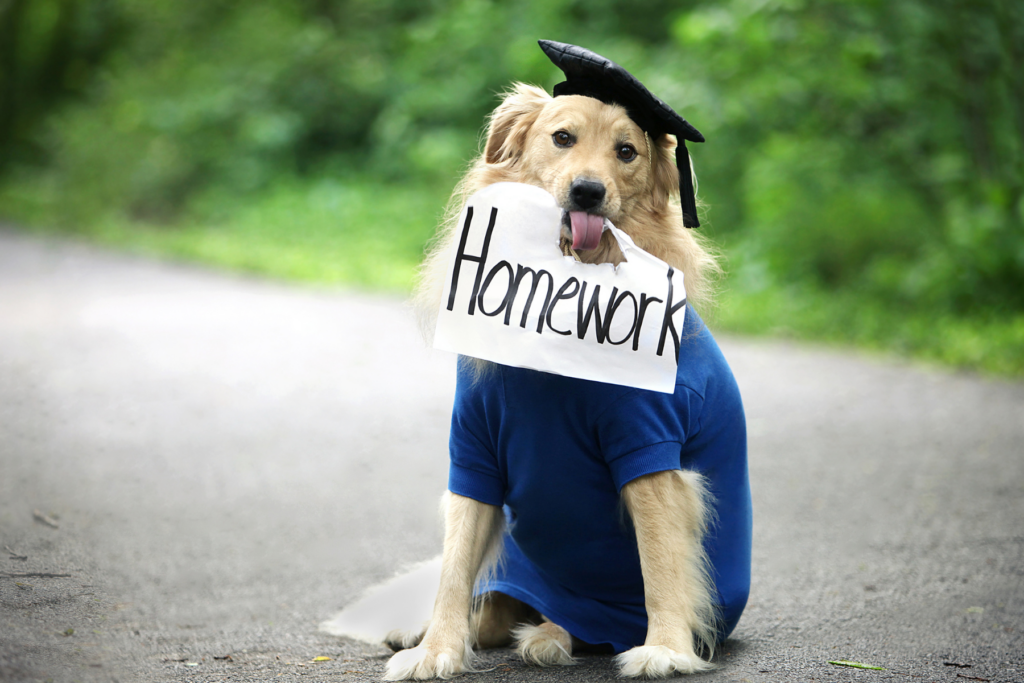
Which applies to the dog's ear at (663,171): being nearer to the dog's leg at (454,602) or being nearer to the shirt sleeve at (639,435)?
the shirt sleeve at (639,435)

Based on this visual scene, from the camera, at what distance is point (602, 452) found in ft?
8.46

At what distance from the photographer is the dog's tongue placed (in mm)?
2545

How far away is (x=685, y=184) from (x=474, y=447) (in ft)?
3.13

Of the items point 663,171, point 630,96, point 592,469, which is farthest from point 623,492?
point 630,96

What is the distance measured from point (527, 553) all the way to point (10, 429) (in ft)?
12.8

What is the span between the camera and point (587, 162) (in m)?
2.61

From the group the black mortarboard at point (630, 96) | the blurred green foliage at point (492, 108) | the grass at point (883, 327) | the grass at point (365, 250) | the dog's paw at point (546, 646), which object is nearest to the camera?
the black mortarboard at point (630, 96)

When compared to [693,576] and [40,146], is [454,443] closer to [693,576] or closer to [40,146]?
[693,576]

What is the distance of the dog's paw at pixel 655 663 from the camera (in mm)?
2500

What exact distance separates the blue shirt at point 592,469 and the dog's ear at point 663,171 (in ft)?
1.21

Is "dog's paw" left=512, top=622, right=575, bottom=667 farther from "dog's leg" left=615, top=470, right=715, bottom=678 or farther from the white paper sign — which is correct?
the white paper sign

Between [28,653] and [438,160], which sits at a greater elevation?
[438,160]

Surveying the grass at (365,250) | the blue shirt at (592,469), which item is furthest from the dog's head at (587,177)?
the grass at (365,250)

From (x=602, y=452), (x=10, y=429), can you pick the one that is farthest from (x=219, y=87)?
(x=602, y=452)
